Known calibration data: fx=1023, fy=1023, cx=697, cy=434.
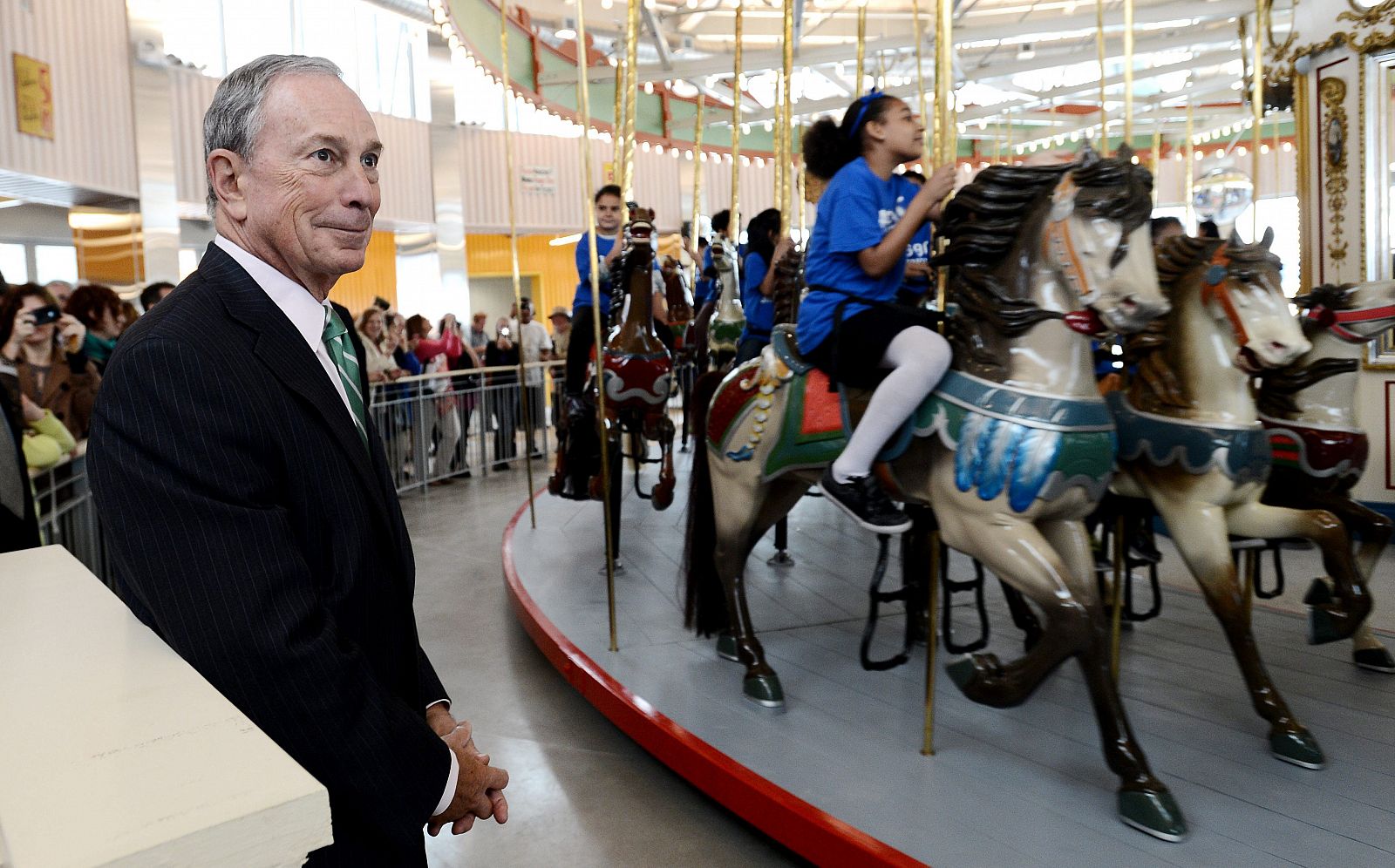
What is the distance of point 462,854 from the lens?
2902mm

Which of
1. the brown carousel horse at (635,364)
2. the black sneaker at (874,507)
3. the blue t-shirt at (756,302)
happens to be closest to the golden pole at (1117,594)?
the black sneaker at (874,507)

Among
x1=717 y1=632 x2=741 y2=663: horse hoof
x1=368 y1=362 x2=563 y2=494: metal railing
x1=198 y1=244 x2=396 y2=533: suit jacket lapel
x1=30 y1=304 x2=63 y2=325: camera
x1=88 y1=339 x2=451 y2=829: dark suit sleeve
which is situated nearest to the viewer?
x1=88 y1=339 x2=451 y2=829: dark suit sleeve

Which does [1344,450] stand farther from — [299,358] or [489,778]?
[299,358]

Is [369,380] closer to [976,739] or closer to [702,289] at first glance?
[976,739]

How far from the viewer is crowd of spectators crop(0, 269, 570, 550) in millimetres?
3030

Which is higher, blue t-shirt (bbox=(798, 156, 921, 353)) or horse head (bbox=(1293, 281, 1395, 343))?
blue t-shirt (bbox=(798, 156, 921, 353))

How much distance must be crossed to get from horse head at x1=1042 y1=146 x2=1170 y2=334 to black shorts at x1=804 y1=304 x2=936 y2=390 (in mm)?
461

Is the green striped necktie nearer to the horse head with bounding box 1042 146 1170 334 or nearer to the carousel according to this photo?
the carousel

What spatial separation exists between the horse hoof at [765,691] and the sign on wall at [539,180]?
43.5 feet

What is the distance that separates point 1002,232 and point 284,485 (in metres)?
2.09

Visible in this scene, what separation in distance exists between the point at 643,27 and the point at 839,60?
237 centimetres

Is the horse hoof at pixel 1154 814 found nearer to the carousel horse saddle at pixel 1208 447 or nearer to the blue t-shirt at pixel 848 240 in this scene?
→ the carousel horse saddle at pixel 1208 447

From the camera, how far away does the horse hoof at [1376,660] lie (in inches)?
A: 137

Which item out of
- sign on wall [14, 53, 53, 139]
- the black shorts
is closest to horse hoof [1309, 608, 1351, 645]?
the black shorts
